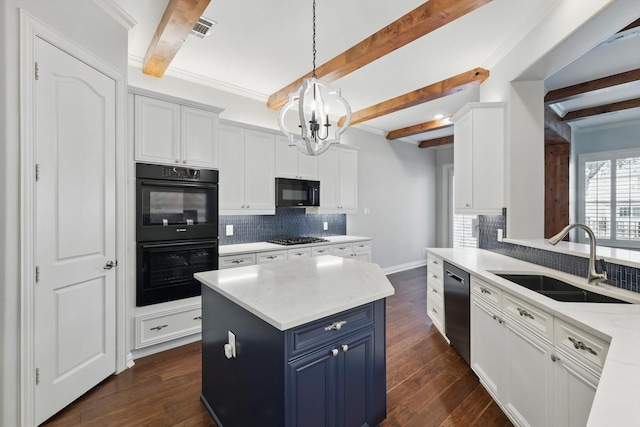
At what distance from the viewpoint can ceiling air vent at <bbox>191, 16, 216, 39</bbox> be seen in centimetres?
246

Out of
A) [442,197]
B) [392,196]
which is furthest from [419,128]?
[442,197]

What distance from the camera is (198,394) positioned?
2145 mm

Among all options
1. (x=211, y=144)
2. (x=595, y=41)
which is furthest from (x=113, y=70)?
(x=595, y=41)

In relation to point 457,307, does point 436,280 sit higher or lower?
higher

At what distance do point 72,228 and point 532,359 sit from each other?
3064 millimetres

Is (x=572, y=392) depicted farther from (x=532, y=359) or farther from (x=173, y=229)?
(x=173, y=229)

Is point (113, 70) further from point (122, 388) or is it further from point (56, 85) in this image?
point (122, 388)

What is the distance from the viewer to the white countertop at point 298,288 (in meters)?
1.31

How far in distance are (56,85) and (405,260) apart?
603 cm

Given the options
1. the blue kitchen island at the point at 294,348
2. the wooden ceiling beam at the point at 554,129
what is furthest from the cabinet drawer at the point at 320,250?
the wooden ceiling beam at the point at 554,129

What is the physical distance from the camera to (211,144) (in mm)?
3080

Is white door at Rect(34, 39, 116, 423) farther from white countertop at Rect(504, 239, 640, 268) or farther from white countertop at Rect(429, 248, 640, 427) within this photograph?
white countertop at Rect(504, 239, 640, 268)

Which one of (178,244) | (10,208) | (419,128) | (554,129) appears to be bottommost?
(178,244)

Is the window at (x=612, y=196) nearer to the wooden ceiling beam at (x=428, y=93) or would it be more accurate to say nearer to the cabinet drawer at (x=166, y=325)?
the wooden ceiling beam at (x=428, y=93)
